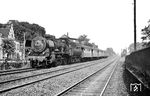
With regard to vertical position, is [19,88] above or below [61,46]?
below

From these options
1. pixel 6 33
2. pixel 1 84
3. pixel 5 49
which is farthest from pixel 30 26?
pixel 1 84

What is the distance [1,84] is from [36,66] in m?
12.6

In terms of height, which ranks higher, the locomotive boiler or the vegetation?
the vegetation

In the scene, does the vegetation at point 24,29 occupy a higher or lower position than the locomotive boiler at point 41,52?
higher

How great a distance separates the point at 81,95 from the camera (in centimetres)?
886

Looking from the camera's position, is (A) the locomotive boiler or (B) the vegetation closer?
(A) the locomotive boiler

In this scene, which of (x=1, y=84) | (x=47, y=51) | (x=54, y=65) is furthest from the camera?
(x=54, y=65)

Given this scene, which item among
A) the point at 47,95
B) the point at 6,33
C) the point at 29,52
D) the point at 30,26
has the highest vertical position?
the point at 30,26

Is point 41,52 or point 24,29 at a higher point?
point 24,29

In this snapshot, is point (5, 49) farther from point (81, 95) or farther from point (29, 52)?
point (81, 95)

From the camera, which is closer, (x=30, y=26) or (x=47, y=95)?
(x=47, y=95)

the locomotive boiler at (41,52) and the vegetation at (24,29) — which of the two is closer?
the locomotive boiler at (41,52)

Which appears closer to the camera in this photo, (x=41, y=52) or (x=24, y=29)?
(x=41, y=52)

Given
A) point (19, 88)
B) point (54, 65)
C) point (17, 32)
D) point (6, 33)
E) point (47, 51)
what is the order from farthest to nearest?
point (17, 32) → point (6, 33) → point (54, 65) → point (47, 51) → point (19, 88)
